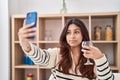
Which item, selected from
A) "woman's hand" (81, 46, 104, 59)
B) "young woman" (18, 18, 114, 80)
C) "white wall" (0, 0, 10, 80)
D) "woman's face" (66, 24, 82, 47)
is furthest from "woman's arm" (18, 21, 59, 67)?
"white wall" (0, 0, 10, 80)

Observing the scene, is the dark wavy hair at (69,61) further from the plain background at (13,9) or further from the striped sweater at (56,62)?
the plain background at (13,9)

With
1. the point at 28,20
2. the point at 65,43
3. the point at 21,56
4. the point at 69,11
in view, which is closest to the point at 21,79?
the point at 21,56

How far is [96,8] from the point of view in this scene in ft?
9.19

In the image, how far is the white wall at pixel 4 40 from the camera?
275 cm

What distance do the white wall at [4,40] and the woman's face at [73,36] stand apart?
4.68 feet

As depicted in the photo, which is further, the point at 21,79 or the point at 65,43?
the point at 21,79

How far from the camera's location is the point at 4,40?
2.77 meters

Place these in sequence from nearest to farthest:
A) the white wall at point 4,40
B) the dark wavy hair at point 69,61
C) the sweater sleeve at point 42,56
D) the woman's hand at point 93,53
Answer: the woman's hand at point 93,53
the sweater sleeve at point 42,56
the dark wavy hair at point 69,61
the white wall at point 4,40

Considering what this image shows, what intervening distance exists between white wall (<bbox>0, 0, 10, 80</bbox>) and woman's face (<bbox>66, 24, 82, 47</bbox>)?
143 cm

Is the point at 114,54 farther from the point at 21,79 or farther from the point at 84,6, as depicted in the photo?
the point at 21,79

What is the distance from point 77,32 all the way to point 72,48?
13 cm

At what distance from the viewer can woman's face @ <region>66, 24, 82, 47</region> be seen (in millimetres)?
1509

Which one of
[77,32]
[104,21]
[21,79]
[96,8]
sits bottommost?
[21,79]

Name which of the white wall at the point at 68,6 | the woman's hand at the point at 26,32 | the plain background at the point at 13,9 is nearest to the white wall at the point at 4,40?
the plain background at the point at 13,9
